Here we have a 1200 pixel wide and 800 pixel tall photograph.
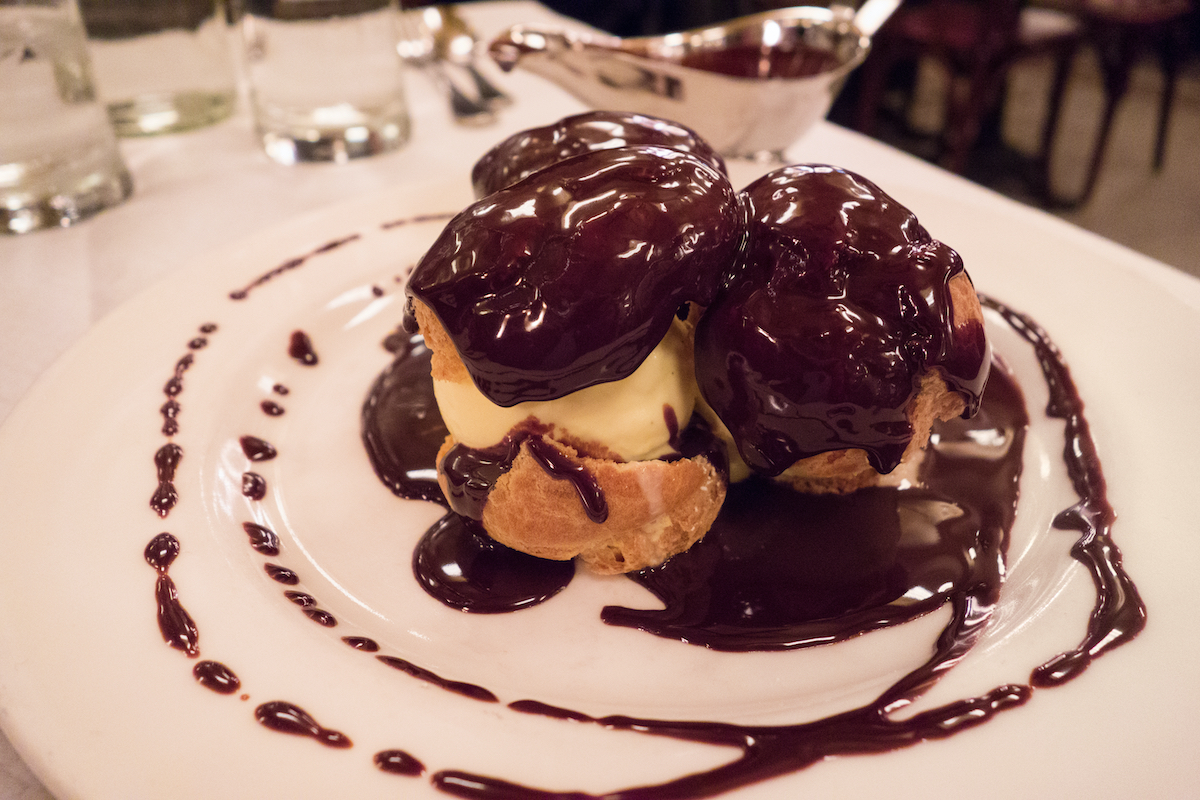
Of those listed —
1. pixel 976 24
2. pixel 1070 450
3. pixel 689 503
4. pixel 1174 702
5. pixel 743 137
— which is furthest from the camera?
pixel 976 24

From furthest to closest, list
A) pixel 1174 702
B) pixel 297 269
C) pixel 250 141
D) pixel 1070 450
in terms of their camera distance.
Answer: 1. pixel 250 141
2. pixel 297 269
3. pixel 1070 450
4. pixel 1174 702

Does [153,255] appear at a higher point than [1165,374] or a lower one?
lower

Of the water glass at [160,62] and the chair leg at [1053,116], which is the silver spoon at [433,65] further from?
the chair leg at [1053,116]

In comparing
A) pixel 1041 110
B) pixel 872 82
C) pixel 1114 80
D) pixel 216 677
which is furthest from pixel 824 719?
pixel 1041 110

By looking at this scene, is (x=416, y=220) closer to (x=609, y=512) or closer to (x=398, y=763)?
(x=609, y=512)

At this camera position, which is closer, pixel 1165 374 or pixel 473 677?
pixel 473 677

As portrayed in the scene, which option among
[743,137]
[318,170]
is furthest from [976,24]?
[318,170]

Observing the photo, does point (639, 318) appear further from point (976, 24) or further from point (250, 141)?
point (976, 24)
